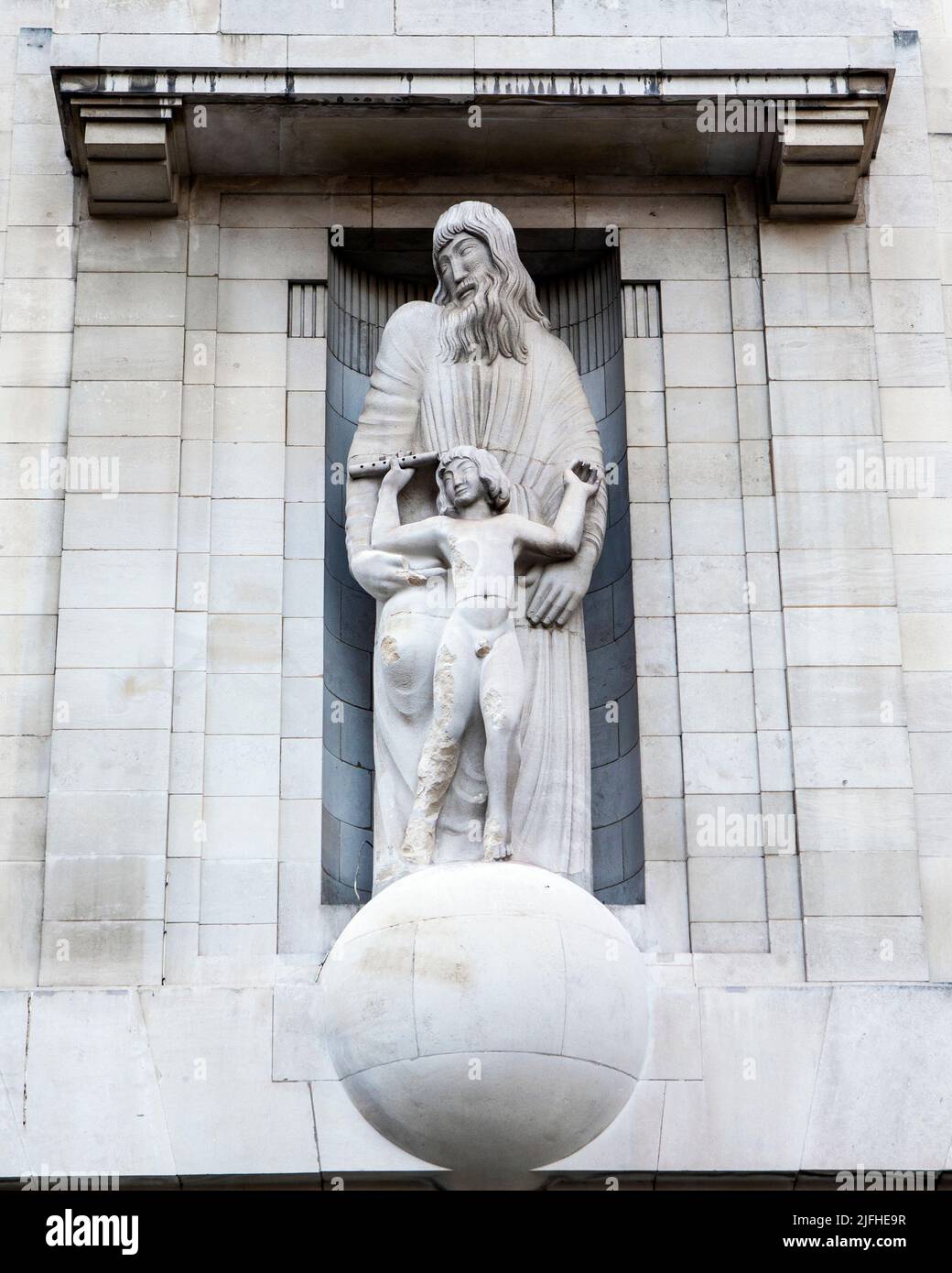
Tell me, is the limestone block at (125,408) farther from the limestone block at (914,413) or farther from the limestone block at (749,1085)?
the limestone block at (749,1085)

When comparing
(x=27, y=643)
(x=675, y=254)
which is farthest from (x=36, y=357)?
(x=675, y=254)

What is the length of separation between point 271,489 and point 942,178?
503 centimetres

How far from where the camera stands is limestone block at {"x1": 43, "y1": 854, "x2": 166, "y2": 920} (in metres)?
14.5

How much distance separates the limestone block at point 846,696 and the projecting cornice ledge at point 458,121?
3.24 metres

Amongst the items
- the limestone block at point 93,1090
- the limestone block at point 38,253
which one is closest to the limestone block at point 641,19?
the limestone block at point 38,253

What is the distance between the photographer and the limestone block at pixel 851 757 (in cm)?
1489

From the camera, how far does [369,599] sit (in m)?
16.2

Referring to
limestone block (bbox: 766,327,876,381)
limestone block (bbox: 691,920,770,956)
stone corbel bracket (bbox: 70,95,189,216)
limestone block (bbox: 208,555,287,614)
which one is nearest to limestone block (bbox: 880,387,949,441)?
limestone block (bbox: 766,327,876,381)

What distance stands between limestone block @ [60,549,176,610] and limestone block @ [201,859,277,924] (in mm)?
1711

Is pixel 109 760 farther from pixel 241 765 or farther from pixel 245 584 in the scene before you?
pixel 245 584

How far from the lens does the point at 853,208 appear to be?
16375 millimetres

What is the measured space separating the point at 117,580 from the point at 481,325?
110 inches
